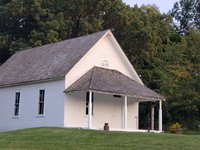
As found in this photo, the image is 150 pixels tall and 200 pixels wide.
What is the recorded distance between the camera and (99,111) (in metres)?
31.7

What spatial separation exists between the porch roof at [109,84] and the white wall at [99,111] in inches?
49.6

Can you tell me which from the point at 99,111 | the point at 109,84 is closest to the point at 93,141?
the point at 109,84

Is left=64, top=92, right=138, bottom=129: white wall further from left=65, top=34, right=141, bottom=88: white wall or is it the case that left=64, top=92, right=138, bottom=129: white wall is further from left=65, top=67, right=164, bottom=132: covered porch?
left=65, top=34, right=141, bottom=88: white wall

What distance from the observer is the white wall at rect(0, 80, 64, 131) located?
29750 mm

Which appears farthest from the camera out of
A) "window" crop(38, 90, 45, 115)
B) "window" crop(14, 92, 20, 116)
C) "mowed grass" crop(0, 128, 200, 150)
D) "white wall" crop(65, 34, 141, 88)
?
"window" crop(14, 92, 20, 116)

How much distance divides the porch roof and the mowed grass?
527 centimetres

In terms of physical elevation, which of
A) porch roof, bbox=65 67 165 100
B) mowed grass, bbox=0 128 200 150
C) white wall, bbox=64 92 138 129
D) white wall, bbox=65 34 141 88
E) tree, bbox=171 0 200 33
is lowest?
mowed grass, bbox=0 128 200 150

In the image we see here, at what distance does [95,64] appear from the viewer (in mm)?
31562

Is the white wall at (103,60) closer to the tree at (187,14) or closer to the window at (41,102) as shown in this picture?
the window at (41,102)

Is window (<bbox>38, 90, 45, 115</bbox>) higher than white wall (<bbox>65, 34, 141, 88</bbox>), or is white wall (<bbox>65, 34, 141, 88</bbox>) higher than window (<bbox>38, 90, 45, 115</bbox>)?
white wall (<bbox>65, 34, 141, 88</bbox>)

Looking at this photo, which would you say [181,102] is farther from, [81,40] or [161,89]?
[81,40]

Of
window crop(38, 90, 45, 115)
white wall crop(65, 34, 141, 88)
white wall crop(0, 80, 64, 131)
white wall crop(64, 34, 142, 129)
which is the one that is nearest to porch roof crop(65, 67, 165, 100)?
white wall crop(65, 34, 141, 88)

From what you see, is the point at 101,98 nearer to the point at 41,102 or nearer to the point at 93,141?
the point at 41,102

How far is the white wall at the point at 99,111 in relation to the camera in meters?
29.7
